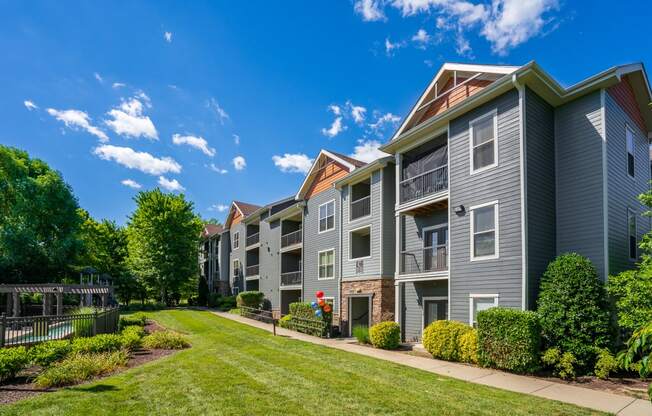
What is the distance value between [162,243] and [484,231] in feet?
111

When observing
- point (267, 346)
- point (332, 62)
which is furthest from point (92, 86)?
point (267, 346)

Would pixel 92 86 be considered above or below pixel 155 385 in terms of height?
above

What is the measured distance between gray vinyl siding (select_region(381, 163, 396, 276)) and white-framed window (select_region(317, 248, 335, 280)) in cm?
466

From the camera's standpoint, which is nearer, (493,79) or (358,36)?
(493,79)

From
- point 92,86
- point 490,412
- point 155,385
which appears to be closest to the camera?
point 490,412

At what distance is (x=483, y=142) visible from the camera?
44.2 ft

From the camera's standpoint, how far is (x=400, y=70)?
1934 centimetres

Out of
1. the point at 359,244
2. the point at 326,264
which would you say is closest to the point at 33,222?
the point at 326,264

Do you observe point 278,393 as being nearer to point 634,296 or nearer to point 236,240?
point 634,296

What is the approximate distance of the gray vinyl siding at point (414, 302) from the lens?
52.8ft

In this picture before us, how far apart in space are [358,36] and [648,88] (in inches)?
441

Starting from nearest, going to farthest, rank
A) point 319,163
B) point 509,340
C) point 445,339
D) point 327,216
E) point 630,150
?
point 509,340 → point 445,339 → point 630,150 → point 327,216 → point 319,163

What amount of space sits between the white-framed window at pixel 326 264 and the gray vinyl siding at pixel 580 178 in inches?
485

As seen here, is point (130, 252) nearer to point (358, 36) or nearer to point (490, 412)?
point (358, 36)
